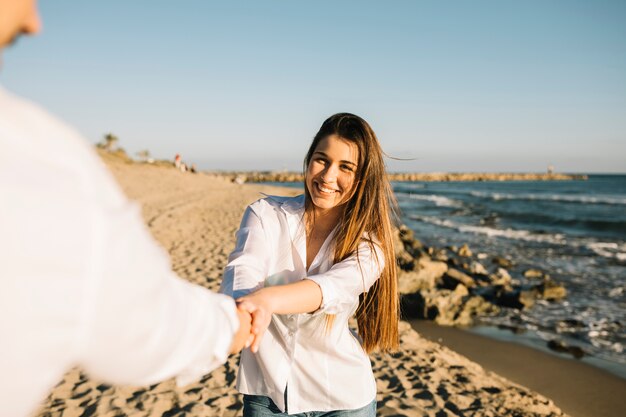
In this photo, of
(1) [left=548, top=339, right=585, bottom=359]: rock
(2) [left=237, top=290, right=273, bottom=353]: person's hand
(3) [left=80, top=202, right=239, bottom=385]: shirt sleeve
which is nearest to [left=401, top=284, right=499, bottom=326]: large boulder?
(1) [left=548, top=339, right=585, bottom=359]: rock

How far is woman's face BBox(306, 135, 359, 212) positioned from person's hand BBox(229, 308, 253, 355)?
3.03 feet

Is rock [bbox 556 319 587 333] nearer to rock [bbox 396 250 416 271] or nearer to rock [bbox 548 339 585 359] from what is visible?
rock [bbox 548 339 585 359]

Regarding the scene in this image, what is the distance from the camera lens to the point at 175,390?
482 centimetres

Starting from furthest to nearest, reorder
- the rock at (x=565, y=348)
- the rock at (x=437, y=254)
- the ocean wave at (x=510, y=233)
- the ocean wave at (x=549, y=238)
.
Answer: the ocean wave at (x=510, y=233), the ocean wave at (x=549, y=238), the rock at (x=437, y=254), the rock at (x=565, y=348)

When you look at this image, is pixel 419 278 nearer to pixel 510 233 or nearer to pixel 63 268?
pixel 63 268

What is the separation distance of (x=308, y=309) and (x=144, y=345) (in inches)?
36.4

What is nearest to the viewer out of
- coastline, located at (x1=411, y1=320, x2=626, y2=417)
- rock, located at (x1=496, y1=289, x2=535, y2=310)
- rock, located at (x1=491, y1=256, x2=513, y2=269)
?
coastline, located at (x1=411, y1=320, x2=626, y2=417)

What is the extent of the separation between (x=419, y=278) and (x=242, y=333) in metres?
9.02

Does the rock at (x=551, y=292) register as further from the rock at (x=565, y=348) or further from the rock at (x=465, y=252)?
the rock at (x=465, y=252)

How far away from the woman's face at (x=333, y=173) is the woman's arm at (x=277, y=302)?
0.57 metres

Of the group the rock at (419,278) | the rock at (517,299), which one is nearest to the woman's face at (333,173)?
the rock at (419,278)

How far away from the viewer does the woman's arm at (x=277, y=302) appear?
1.26 meters

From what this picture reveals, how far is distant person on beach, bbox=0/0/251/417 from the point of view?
1.91 ft

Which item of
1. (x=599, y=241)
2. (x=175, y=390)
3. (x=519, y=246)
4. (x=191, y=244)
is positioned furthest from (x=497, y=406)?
(x=599, y=241)
